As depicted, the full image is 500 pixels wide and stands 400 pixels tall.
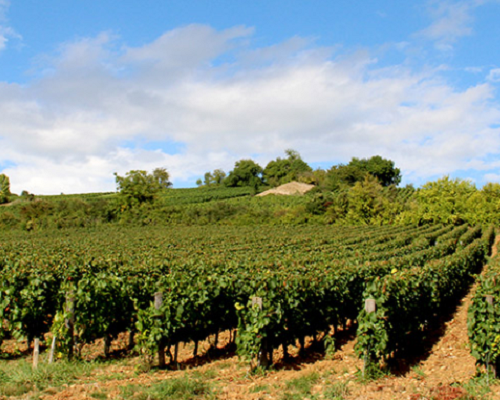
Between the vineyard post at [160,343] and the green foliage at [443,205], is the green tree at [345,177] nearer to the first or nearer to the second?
the green foliage at [443,205]

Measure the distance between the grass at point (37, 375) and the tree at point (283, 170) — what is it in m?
101

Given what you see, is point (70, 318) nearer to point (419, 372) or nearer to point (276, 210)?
point (419, 372)

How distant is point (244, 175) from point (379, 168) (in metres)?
33.0

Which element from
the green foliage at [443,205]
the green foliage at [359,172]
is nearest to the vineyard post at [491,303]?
the green foliage at [443,205]

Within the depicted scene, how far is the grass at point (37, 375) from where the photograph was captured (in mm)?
6266

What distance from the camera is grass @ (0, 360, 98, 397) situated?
6266 mm

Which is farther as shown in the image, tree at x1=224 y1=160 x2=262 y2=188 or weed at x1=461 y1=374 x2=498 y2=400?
tree at x1=224 y1=160 x2=262 y2=188

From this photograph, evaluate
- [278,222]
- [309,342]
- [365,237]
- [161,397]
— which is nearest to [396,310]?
[309,342]

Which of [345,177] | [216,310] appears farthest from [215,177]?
[216,310]

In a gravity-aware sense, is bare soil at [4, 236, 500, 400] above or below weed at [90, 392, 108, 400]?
below

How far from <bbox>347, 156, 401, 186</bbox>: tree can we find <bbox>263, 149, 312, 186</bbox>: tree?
14.6 m

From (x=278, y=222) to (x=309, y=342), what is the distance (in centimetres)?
4278

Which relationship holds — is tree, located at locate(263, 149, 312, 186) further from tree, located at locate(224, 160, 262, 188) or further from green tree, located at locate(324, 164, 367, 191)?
green tree, located at locate(324, 164, 367, 191)

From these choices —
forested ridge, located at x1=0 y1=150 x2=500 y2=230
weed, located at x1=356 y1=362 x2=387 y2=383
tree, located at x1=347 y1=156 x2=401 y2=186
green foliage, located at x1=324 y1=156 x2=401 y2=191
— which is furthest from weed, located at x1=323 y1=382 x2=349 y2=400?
tree, located at x1=347 y1=156 x2=401 y2=186
